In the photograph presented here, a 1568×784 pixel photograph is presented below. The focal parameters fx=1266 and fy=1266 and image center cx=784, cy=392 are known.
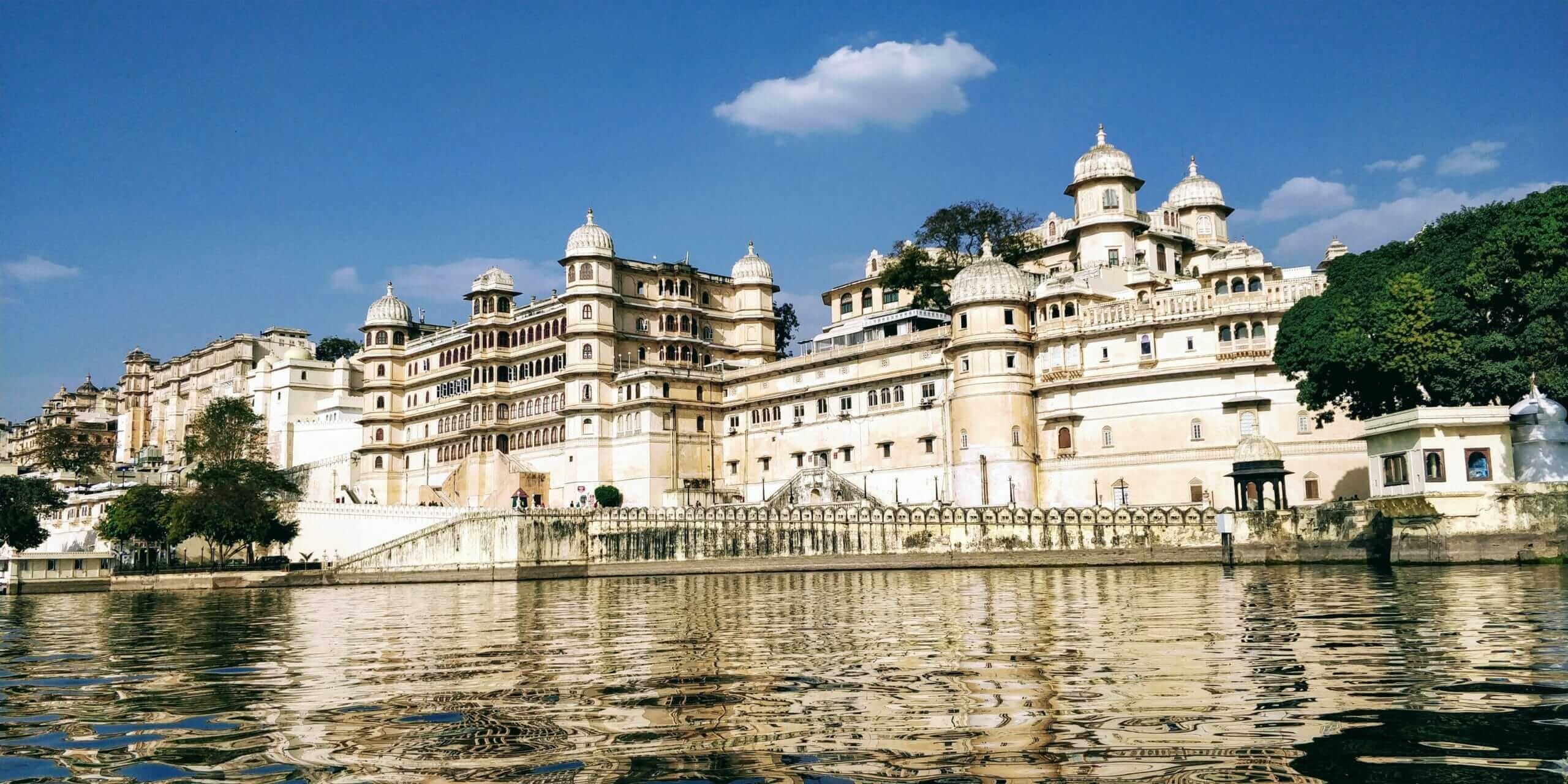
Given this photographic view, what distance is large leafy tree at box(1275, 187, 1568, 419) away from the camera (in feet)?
133

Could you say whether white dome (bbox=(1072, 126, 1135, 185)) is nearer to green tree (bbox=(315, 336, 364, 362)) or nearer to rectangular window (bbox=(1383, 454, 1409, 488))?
rectangular window (bbox=(1383, 454, 1409, 488))

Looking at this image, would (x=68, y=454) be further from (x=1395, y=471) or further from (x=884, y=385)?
(x=1395, y=471)

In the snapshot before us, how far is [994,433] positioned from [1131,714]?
4988 centimetres

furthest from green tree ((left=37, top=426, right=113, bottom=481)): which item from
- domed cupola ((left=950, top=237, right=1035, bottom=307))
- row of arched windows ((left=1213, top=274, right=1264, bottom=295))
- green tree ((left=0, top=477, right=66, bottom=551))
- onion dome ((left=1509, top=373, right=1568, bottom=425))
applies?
onion dome ((left=1509, top=373, right=1568, bottom=425))

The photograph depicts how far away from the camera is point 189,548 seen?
7075 centimetres

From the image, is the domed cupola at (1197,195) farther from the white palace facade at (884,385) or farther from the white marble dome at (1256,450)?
the white marble dome at (1256,450)

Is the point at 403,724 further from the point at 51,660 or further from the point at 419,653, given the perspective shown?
Result: the point at 51,660

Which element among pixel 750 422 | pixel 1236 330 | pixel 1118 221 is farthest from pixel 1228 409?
pixel 750 422

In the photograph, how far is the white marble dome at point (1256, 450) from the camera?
Result: 1932 inches

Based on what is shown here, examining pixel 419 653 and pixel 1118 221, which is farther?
pixel 1118 221

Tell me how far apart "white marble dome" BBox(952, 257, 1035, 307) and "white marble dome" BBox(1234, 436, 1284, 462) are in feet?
48.4

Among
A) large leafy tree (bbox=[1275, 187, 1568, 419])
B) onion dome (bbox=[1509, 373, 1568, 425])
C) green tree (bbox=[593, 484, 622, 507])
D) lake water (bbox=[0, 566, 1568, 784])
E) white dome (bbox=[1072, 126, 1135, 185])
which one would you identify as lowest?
lake water (bbox=[0, 566, 1568, 784])

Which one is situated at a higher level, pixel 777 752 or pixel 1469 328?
pixel 1469 328

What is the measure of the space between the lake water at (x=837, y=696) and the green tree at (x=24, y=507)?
4781 cm
